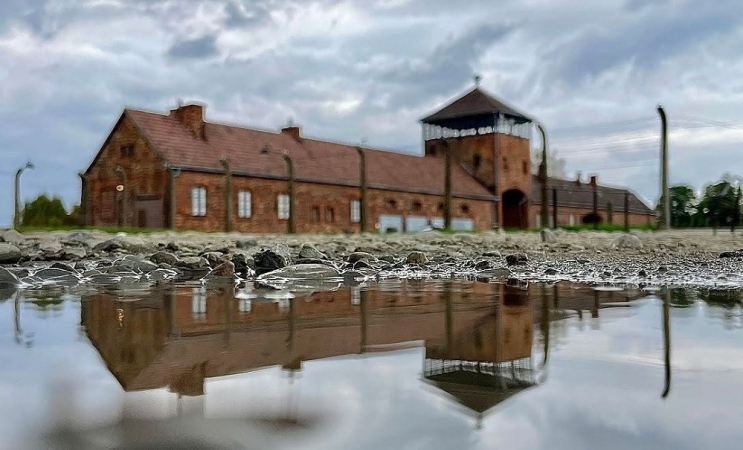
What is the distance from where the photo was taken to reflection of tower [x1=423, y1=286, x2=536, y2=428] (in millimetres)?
2283

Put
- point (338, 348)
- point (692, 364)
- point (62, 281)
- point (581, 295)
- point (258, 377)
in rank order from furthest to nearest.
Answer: point (62, 281)
point (581, 295)
point (338, 348)
point (692, 364)
point (258, 377)

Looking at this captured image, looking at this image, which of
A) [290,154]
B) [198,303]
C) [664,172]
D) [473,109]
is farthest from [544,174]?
[198,303]

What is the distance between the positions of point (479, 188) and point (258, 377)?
1683 inches

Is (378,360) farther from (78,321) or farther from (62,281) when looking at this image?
(62,281)

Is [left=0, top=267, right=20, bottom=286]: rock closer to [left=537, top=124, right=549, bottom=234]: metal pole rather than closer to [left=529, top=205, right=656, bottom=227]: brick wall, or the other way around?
[left=537, top=124, right=549, bottom=234]: metal pole

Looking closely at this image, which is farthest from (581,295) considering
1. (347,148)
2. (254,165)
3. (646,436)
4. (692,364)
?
(347,148)

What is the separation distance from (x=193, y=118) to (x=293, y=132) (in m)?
6.41

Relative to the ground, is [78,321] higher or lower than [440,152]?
lower

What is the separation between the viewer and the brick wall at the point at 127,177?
30422 millimetres

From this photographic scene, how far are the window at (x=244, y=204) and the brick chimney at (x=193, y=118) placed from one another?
323 cm

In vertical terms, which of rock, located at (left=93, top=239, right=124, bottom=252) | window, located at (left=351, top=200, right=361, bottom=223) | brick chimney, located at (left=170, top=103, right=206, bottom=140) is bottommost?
rock, located at (left=93, top=239, right=124, bottom=252)

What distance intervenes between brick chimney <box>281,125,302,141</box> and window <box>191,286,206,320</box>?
31.2 meters

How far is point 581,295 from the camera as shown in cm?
577

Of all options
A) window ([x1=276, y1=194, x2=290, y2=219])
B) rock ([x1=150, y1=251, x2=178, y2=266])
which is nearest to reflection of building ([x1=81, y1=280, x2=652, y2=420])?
rock ([x1=150, y1=251, x2=178, y2=266])
